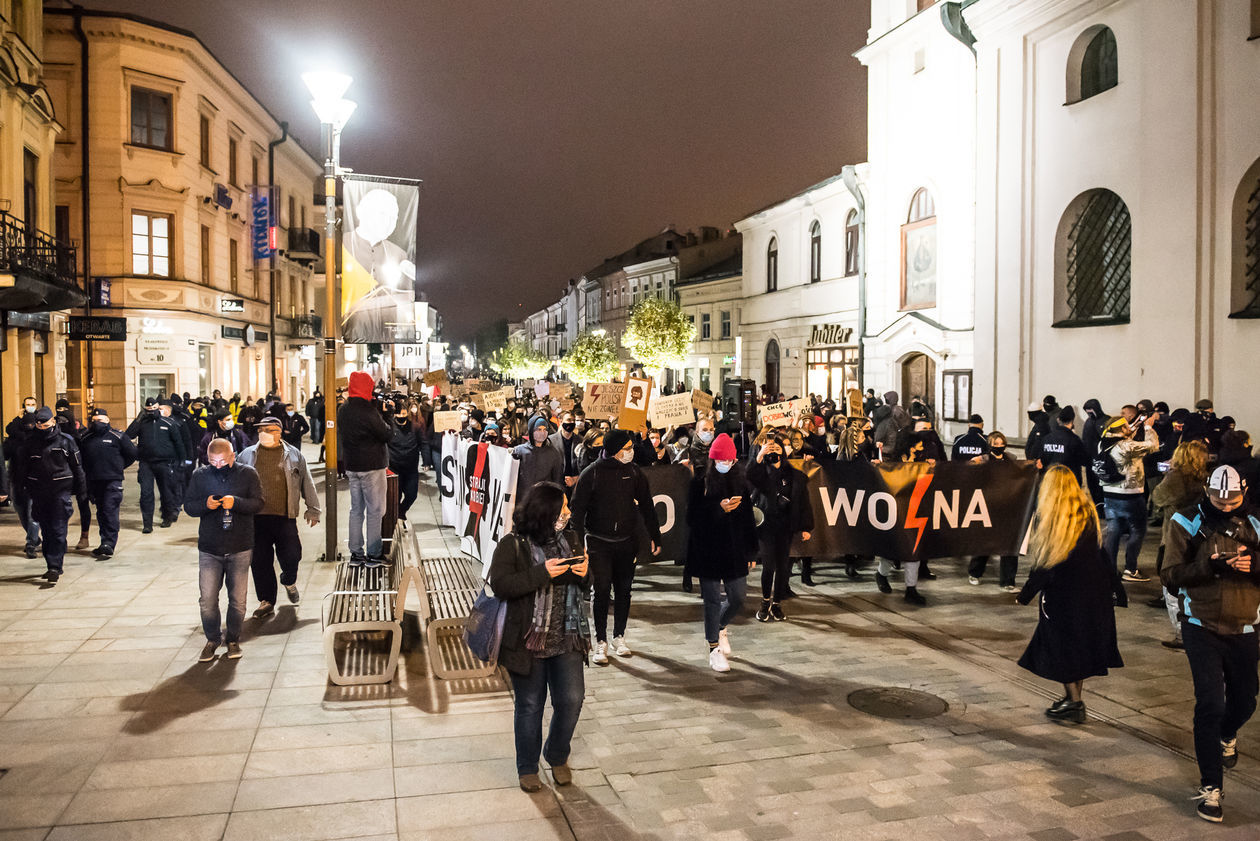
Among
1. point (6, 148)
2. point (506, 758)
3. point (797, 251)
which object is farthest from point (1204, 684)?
point (797, 251)

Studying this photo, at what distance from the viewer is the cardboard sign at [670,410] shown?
506 inches

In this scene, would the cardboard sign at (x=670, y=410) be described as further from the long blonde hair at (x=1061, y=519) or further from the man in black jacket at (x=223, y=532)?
the long blonde hair at (x=1061, y=519)

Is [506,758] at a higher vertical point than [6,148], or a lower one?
lower

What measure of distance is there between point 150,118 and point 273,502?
23.3 m

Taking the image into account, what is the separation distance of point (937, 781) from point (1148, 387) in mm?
13711

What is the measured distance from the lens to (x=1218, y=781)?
5098 mm

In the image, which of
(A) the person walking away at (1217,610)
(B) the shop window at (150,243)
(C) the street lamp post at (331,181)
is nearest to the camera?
(A) the person walking away at (1217,610)

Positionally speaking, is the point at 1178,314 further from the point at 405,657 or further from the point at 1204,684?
the point at 405,657

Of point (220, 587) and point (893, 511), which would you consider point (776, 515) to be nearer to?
point (893, 511)

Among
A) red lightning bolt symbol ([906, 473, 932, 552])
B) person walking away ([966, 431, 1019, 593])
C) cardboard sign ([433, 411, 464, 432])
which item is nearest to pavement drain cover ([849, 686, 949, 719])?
red lightning bolt symbol ([906, 473, 932, 552])

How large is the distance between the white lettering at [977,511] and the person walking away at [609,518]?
426cm

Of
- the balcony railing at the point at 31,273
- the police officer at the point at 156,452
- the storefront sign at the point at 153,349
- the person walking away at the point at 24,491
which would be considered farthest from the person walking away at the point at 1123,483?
the storefront sign at the point at 153,349

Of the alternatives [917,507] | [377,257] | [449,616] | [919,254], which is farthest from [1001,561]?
[919,254]

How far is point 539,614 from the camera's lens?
5.20 metres
